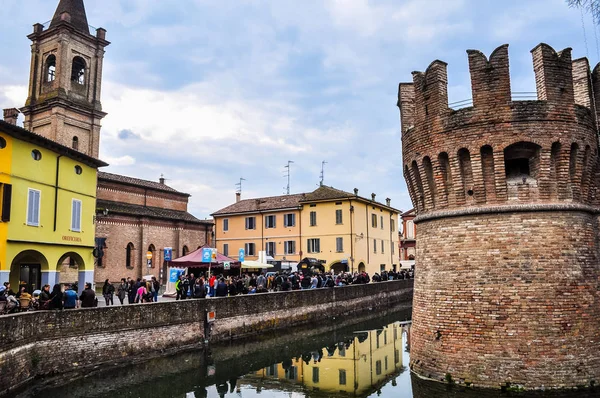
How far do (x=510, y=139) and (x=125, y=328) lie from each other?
14.0 metres

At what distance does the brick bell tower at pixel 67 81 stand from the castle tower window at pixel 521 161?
39777 mm

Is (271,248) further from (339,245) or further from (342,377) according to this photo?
(342,377)

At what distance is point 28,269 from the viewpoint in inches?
913

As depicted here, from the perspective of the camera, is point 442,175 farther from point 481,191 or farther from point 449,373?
point 449,373

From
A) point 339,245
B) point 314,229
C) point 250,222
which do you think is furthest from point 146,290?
point 250,222

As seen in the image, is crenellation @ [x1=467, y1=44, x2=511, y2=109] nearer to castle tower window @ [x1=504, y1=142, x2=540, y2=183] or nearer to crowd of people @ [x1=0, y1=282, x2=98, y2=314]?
castle tower window @ [x1=504, y1=142, x2=540, y2=183]

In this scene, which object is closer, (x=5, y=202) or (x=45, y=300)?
(x=45, y=300)

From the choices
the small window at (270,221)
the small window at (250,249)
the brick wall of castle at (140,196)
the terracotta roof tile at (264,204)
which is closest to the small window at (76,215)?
the brick wall of castle at (140,196)

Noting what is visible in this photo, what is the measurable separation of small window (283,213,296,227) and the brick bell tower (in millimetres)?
19237

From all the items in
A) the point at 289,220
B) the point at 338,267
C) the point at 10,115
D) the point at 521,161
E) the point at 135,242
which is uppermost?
the point at 10,115

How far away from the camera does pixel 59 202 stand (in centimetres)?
2336

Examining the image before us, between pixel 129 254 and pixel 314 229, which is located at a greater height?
pixel 314 229

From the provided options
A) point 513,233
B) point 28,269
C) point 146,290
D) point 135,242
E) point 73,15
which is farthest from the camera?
point 73,15

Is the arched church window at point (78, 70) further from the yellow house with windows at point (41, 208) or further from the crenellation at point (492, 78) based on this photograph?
the crenellation at point (492, 78)
